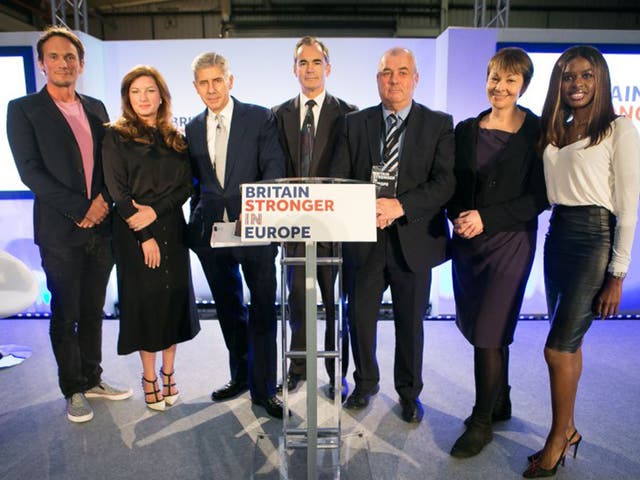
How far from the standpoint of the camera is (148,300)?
101 inches

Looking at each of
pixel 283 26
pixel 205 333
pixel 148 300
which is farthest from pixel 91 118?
pixel 283 26

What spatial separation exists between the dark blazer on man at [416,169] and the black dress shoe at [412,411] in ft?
2.41

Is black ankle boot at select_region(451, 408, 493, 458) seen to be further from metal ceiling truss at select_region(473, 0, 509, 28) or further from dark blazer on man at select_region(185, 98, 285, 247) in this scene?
metal ceiling truss at select_region(473, 0, 509, 28)

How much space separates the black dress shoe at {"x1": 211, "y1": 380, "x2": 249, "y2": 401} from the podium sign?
1.55m

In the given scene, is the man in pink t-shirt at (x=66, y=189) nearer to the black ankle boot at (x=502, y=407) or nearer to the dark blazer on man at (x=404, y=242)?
the dark blazer on man at (x=404, y=242)

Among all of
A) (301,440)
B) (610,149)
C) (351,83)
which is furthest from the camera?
(351,83)

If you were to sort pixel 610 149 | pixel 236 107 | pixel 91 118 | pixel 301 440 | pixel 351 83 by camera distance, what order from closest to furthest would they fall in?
1. pixel 610 149
2. pixel 301 440
3. pixel 236 107
4. pixel 91 118
5. pixel 351 83

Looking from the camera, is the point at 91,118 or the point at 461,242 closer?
the point at 461,242

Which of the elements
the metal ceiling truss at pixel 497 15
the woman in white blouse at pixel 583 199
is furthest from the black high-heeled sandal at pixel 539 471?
the metal ceiling truss at pixel 497 15

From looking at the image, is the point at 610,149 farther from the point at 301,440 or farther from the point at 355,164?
the point at 301,440

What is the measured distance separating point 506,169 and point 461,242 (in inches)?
15.7

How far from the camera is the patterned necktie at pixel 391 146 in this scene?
245cm

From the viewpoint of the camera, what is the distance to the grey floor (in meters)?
2.20

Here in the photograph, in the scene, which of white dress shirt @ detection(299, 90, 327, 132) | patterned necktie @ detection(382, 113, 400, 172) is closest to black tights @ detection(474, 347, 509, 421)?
patterned necktie @ detection(382, 113, 400, 172)
